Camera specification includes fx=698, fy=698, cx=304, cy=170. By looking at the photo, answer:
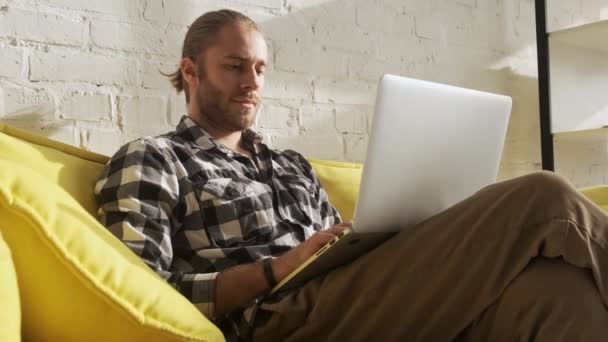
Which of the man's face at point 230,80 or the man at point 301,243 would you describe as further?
the man's face at point 230,80

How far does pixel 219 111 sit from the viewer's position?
160cm

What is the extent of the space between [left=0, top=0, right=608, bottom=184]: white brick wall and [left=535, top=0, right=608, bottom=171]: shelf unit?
154 millimetres

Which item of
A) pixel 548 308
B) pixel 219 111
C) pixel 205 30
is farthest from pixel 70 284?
pixel 205 30

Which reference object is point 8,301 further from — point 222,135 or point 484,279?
point 222,135

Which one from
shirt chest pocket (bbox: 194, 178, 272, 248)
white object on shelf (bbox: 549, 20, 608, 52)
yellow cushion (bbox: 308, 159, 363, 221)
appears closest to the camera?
shirt chest pocket (bbox: 194, 178, 272, 248)

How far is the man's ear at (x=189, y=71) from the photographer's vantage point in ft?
5.43

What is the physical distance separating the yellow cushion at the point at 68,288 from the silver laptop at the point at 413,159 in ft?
0.84

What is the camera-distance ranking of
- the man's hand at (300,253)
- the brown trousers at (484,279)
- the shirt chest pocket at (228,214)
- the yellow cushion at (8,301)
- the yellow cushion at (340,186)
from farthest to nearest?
the yellow cushion at (340,186)
the shirt chest pocket at (228,214)
the man's hand at (300,253)
the brown trousers at (484,279)
the yellow cushion at (8,301)

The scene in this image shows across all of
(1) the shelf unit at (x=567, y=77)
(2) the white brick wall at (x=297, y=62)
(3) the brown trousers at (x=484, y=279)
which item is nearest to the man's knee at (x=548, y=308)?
(3) the brown trousers at (x=484, y=279)

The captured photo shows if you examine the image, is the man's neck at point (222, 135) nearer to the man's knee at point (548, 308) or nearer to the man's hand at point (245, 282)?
the man's hand at point (245, 282)

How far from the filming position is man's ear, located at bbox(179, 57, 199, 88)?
1.66 meters

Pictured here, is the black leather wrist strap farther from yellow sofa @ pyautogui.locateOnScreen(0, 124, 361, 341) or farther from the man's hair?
the man's hair

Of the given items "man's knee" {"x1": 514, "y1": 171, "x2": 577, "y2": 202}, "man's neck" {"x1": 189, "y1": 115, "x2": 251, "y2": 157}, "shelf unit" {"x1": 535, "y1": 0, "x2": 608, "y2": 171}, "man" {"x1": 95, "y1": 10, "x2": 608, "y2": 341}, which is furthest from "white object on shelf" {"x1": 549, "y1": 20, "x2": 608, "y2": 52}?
"man's knee" {"x1": 514, "y1": 171, "x2": 577, "y2": 202}

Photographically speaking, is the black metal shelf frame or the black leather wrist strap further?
the black metal shelf frame
